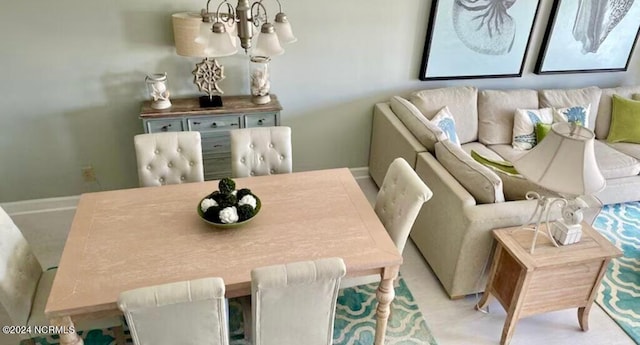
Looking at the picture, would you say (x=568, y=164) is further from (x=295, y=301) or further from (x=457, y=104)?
(x=457, y=104)

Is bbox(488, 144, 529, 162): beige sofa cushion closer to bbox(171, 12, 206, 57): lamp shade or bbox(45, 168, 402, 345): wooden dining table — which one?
bbox(45, 168, 402, 345): wooden dining table

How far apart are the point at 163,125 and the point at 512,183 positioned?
2.41 metres

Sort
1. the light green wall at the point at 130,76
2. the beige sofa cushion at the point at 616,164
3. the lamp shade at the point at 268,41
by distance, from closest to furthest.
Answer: the lamp shade at the point at 268,41
the light green wall at the point at 130,76
the beige sofa cushion at the point at 616,164

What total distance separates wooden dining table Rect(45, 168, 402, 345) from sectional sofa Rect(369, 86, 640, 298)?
0.65 metres

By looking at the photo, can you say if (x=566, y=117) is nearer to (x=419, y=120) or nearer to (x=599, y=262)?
(x=419, y=120)

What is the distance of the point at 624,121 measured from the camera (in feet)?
13.0

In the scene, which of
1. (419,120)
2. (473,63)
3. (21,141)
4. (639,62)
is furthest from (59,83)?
(639,62)

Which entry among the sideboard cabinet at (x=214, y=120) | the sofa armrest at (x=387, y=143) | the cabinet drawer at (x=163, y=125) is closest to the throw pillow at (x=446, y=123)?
the sofa armrest at (x=387, y=143)

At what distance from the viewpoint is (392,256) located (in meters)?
2.03

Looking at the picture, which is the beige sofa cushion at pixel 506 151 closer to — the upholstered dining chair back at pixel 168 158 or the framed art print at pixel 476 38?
the framed art print at pixel 476 38

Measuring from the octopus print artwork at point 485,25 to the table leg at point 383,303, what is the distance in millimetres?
2483

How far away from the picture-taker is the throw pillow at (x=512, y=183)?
260 cm

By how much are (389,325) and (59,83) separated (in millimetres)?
2839

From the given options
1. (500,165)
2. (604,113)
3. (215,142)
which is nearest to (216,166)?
(215,142)
